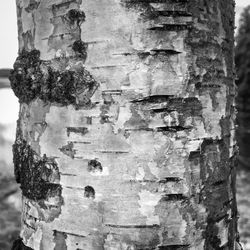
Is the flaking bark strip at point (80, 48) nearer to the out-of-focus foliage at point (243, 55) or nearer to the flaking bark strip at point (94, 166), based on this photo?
the flaking bark strip at point (94, 166)

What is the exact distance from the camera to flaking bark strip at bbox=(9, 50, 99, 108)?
89cm

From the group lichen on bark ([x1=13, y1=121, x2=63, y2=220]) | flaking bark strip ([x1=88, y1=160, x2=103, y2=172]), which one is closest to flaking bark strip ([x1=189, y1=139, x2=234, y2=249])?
flaking bark strip ([x1=88, y1=160, x2=103, y2=172])

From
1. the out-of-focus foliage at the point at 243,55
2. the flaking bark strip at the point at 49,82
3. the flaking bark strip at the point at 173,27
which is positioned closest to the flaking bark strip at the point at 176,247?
the flaking bark strip at the point at 49,82

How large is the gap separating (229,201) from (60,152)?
0.46 meters

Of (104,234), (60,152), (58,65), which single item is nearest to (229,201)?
(104,234)

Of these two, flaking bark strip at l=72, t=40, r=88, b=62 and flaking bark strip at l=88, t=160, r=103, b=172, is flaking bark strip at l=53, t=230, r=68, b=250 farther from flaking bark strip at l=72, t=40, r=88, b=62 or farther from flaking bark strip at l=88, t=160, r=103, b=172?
flaking bark strip at l=72, t=40, r=88, b=62

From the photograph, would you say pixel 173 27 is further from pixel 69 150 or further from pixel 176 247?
pixel 176 247

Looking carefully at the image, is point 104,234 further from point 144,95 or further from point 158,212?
point 144,95

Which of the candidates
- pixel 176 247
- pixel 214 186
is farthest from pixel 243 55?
pixel 176 247

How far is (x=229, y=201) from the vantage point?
1021 mm

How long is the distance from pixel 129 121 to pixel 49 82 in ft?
0.74

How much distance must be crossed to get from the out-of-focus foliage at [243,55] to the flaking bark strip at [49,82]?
777 centimetres

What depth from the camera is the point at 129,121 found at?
867mm

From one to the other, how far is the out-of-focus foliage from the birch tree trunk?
772 centimetres
